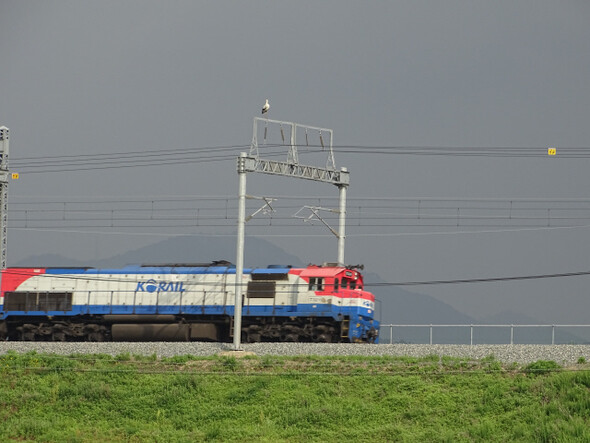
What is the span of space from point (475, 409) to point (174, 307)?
21982 millimetres

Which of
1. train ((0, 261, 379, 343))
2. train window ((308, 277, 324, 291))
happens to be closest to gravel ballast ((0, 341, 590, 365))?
train ((0, 261, 379, 343))

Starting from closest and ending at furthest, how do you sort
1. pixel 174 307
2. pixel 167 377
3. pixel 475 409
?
1. pixel 475 409
2. pixel 167 377
3. pixel 174 307

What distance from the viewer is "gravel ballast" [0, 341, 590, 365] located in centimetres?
3797

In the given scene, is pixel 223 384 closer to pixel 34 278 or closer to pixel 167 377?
pixel 167 377

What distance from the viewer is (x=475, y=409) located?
32281 mm

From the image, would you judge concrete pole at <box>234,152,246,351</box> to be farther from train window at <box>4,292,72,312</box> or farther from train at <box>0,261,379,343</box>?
train window at <box>4,292,72,312</box>

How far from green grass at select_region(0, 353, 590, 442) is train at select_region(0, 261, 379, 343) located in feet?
28.2

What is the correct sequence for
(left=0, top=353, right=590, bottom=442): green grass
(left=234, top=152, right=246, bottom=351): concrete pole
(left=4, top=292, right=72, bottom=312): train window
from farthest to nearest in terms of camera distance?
(left=4, top=292, right=72, bottom=312): train window, (left=234, top=152, right=246, bottom=351): concrete pole, (left=0, top=353, right=590, bottom=442): green grass

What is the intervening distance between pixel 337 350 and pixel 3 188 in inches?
755

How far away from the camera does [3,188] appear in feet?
158

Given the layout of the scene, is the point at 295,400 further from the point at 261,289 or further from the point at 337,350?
the point at 261,289

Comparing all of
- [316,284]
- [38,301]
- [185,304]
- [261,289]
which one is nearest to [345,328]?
[316,284]

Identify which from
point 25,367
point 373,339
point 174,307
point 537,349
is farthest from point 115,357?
point 537,349

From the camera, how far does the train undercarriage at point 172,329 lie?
1855 inches
